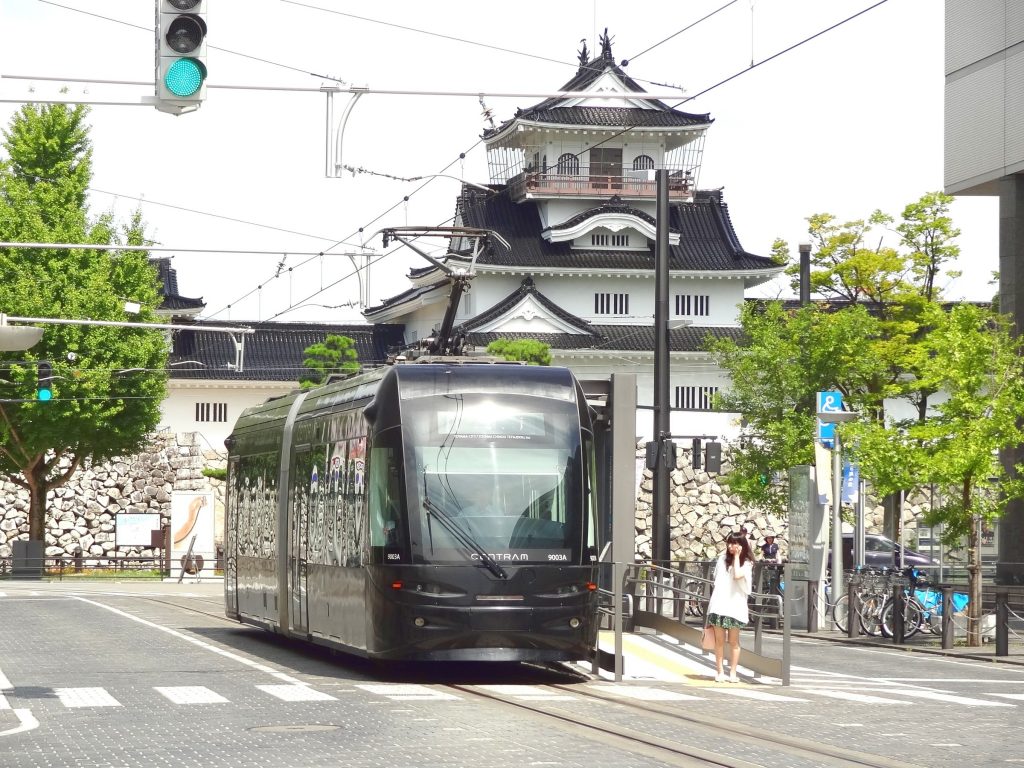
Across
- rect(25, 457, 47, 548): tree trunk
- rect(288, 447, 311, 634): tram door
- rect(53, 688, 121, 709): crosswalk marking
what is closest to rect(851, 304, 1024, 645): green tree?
rect(288, 447, 311, 634): tram door

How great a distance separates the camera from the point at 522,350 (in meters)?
60.8

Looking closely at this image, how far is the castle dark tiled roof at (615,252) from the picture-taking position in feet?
230

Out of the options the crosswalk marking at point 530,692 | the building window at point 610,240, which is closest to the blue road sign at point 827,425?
the crosswalk marking at point 530,692

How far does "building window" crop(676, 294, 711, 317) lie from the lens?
71312 mm

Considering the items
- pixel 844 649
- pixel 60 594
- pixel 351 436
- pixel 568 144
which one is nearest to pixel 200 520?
pixel 60 594

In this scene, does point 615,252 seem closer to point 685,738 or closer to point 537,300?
point 537,300

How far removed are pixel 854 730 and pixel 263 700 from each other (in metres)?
5.01

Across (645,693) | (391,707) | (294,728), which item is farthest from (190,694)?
(645,693)

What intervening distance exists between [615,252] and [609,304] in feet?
6.95

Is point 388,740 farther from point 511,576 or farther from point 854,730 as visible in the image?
point 511,576

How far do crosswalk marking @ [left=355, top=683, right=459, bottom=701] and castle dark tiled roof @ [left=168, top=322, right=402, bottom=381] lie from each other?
2150 inches

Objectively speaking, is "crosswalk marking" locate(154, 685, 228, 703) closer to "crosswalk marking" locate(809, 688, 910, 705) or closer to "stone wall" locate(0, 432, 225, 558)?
"crosswalk marking" locate(809, 688, 910, 705)

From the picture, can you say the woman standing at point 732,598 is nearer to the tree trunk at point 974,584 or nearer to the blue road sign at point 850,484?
the tree trunk at point 974,584

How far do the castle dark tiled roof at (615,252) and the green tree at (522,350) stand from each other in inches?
295
